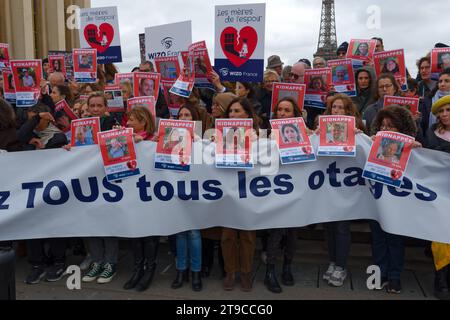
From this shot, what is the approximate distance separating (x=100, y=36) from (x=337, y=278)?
4450 mm

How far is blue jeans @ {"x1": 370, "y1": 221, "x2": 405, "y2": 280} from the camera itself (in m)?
4.41

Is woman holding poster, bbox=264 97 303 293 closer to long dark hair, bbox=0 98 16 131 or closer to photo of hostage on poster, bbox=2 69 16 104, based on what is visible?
long dark hair, bbox=0 98 16 131

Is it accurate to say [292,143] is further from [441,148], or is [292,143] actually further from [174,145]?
[441,148]

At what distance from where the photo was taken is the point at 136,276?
15.2 feet

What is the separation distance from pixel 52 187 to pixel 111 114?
4.08 feet

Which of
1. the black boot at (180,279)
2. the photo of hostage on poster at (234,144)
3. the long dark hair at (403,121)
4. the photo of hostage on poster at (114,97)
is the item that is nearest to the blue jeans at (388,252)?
the long dark hair at (403,121)

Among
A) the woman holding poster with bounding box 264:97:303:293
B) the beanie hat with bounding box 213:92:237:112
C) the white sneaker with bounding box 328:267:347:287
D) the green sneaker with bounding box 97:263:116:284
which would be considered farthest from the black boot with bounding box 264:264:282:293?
the beanie hat with bounding box 213:92:237:112

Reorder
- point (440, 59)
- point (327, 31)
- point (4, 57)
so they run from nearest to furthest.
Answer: point (440, 59) < point (4, 57) < point (327, 31)

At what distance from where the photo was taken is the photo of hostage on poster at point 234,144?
171 inches

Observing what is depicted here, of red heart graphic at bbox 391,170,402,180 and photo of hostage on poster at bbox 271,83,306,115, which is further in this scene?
photo of hostage on poster at bbox 271,83,306,115

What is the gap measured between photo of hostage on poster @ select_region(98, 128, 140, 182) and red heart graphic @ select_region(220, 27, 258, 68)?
1509 mm

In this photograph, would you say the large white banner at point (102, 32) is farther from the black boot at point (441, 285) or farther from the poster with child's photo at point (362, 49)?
the black boot at point (441, 285)

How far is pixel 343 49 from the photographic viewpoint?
7070mm

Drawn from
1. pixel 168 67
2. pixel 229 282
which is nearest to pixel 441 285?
pixel 229 282
